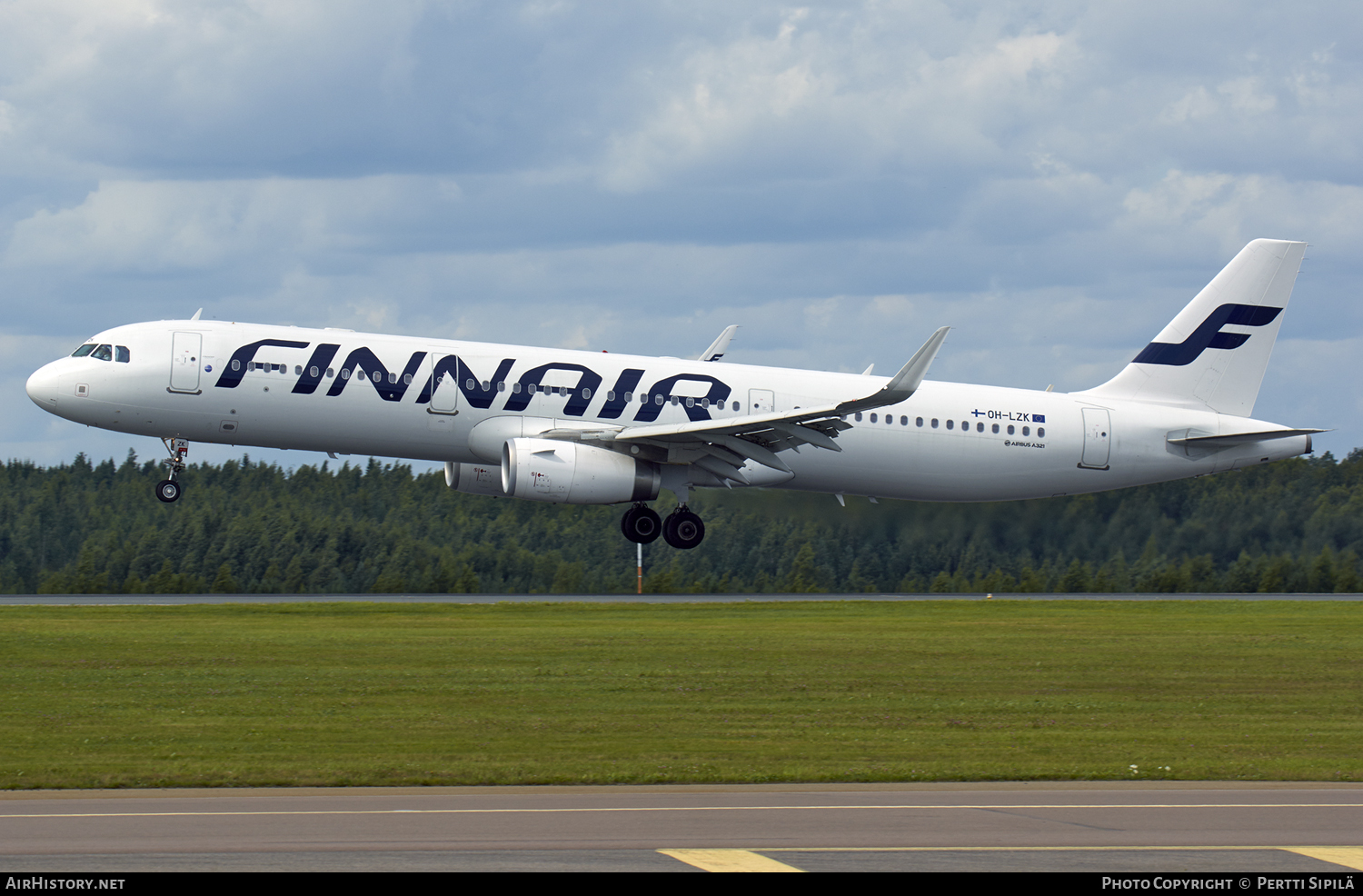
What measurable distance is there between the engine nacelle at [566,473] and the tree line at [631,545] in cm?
593

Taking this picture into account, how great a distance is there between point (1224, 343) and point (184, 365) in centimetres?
2974

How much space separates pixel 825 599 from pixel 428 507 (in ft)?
139

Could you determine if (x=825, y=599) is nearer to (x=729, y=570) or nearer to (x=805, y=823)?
(x=729, y=570)

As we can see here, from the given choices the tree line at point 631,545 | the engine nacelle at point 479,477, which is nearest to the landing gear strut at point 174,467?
the engine nacelle at point 479,477

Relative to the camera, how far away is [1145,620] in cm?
3891

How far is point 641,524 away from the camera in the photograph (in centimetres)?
3997

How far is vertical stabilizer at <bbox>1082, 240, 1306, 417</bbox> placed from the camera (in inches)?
1775

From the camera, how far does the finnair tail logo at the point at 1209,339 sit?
1785 inches

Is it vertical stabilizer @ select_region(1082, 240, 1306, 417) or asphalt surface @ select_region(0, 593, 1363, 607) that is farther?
vertical stabilizer @ select_region(1082, 240, 1306, 417)

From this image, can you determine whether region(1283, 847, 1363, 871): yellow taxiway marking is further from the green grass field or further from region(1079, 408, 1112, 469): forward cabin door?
region(1079, 408, 1112, 469): forward cabin door

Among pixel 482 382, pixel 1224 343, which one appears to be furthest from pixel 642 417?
pixel 1224 343

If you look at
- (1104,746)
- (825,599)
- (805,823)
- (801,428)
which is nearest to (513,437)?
(801,428)

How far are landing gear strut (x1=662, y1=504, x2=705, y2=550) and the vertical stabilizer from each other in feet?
43.4

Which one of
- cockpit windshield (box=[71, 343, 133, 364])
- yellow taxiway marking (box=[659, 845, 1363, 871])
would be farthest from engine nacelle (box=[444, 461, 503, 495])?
yellow taxiway marking (box=[659, 845, 1363, 871])
